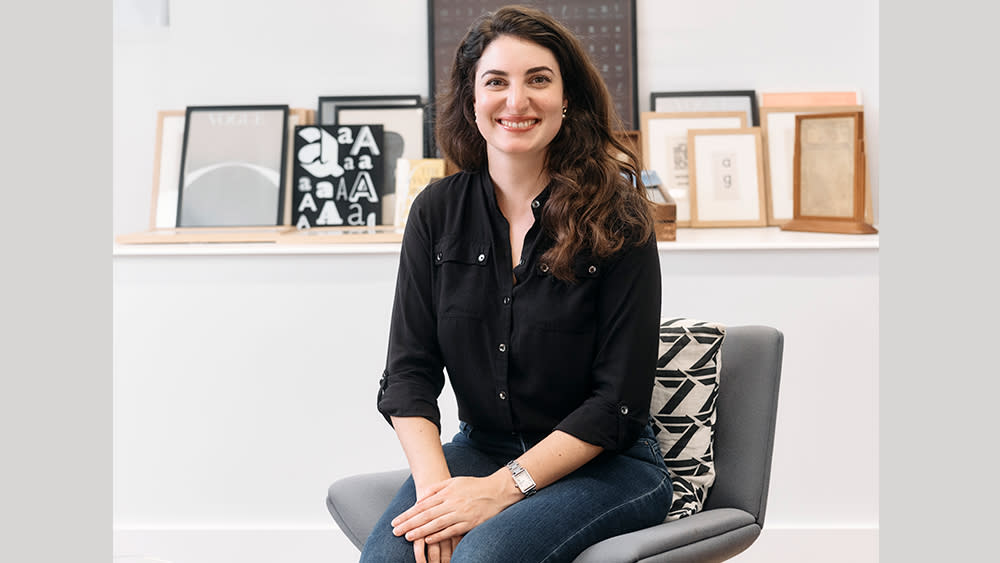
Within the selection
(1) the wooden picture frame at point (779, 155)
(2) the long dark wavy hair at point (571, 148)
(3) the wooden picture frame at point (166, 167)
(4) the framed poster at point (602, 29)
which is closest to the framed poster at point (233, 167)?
(3) the wooden picture frame at point (166, 167)

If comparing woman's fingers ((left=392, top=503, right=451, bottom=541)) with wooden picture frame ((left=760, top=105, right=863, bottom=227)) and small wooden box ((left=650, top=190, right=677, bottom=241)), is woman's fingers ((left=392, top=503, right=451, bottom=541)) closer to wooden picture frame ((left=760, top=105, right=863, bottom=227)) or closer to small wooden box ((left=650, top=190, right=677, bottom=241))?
small wooden box ((left=650, top=190, right=677, bottom=241))

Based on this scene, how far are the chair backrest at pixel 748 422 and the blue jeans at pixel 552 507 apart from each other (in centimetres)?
13

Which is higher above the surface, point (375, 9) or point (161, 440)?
point (375, 9)

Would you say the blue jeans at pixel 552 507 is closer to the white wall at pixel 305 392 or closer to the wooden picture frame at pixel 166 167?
the white wall at pixel 305 392

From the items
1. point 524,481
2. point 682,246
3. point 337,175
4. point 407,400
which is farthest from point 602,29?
point 524,481

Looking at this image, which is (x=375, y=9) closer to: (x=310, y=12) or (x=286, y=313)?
(x=310, y=12)

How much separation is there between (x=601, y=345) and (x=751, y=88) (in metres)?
1.60

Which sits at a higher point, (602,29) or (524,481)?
(602,29)

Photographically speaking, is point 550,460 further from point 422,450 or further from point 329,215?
point 329,215

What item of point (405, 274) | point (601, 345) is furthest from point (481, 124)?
point (601, 345)

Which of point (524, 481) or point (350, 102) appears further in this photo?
point (350, 102)

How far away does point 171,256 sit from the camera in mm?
2553

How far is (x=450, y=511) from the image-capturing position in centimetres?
146

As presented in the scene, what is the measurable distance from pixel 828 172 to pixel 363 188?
1.36 metres
